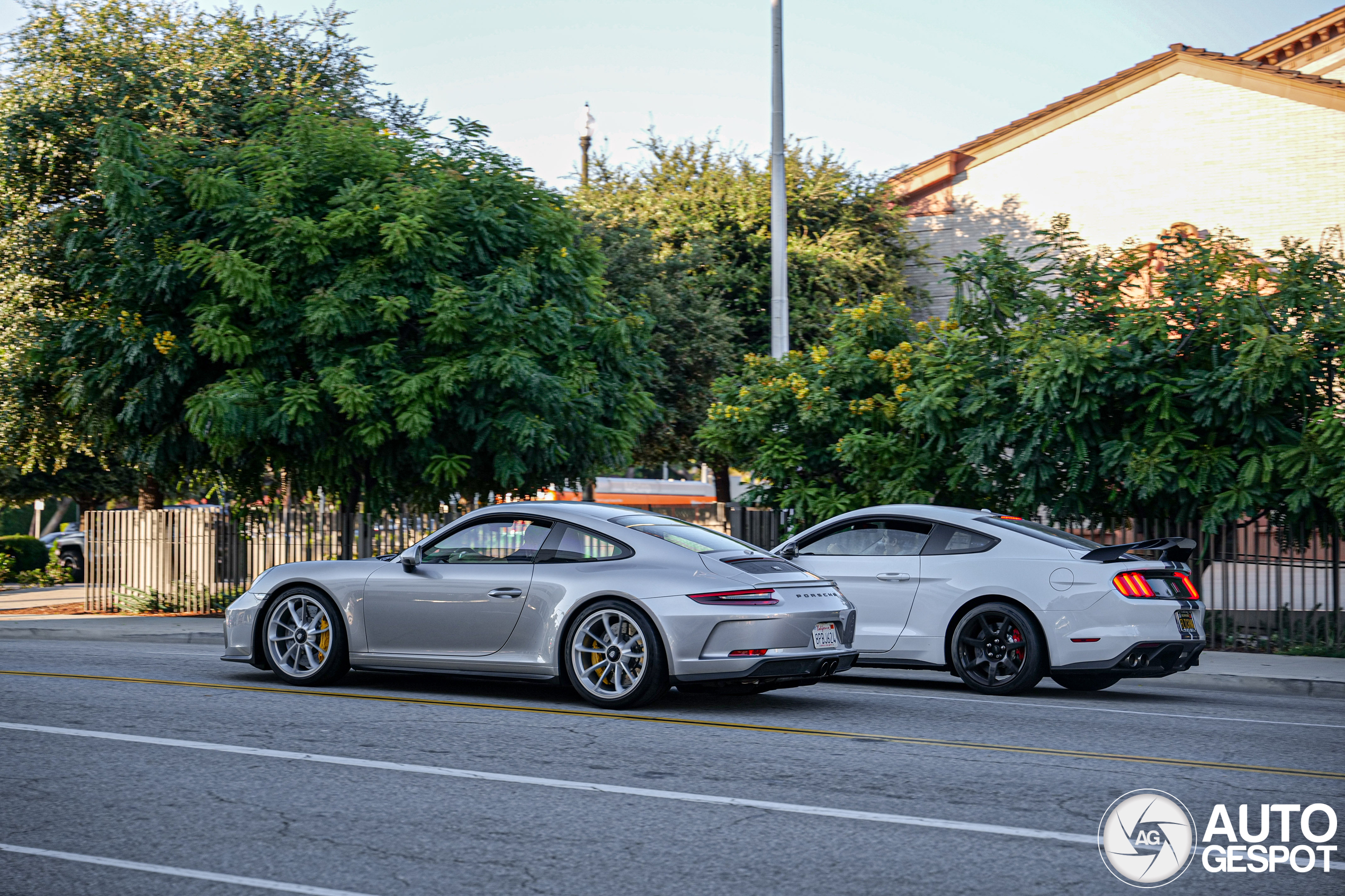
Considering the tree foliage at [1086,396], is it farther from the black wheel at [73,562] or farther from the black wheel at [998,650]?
the black wheel at [73,562]

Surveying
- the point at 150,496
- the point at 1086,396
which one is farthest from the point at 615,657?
the point at 150,496

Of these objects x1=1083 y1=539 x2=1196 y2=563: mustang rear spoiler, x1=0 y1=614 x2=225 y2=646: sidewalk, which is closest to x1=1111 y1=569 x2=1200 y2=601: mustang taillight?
x1=1083 y1=539 x2=1196 y2=563: mustang rear spoiler

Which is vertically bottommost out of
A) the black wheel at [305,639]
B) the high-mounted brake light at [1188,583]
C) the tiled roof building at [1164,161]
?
the black wheel at [305,639]

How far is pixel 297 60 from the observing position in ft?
71.3

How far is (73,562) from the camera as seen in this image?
105 ft

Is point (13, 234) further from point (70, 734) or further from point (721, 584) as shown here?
point (721, 584)

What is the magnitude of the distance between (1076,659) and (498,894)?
678 centimetres

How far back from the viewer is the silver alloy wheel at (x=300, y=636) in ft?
32.8

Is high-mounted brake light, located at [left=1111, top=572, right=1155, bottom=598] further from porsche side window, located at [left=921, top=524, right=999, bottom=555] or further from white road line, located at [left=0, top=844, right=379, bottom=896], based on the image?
white road line, located at [left=0, top=844, right=379, bottom=896]

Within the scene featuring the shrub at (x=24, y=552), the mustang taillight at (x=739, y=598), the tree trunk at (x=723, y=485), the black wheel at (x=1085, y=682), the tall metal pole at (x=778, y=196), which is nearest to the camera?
the mustang taillight at (x=739, y=598)

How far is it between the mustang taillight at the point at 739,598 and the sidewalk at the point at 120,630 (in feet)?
29.2

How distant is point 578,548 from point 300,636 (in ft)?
7.98

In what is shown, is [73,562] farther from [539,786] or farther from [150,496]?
[539,786]

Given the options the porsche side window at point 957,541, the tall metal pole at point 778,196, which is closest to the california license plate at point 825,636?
the porsche side window at point 957,541
